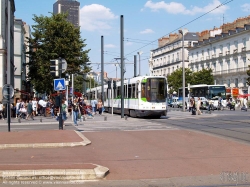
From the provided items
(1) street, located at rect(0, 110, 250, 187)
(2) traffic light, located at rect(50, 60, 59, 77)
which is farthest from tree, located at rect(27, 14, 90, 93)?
(1) street, located at rect(0, 110, 250, 187)

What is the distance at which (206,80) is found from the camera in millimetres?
80500

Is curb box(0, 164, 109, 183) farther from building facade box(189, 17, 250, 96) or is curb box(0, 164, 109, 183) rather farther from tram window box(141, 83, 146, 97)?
building facade box(189, 17, 250, 96)

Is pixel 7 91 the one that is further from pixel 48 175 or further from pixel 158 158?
pixel 48 175

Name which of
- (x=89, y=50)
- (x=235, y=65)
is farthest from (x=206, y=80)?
(x=89, y=50)

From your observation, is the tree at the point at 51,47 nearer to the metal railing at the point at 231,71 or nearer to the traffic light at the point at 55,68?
the traffic light at the point at 55,68

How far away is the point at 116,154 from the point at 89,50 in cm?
3428

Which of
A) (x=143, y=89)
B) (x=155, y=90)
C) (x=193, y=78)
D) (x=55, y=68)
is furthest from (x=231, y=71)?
(x=55, y=68)

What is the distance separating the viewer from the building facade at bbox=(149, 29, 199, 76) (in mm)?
102062

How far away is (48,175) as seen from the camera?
839 cm

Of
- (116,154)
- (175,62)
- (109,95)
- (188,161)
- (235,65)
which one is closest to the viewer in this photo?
(188,161)

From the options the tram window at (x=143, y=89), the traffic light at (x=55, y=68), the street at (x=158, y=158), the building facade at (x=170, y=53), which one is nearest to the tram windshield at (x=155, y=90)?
the tram window at (x=143, y=89)

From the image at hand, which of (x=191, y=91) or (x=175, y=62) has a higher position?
(x=175, y=62)

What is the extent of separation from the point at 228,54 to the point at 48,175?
7434cm

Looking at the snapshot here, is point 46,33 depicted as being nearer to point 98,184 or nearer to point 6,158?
point 6,158
